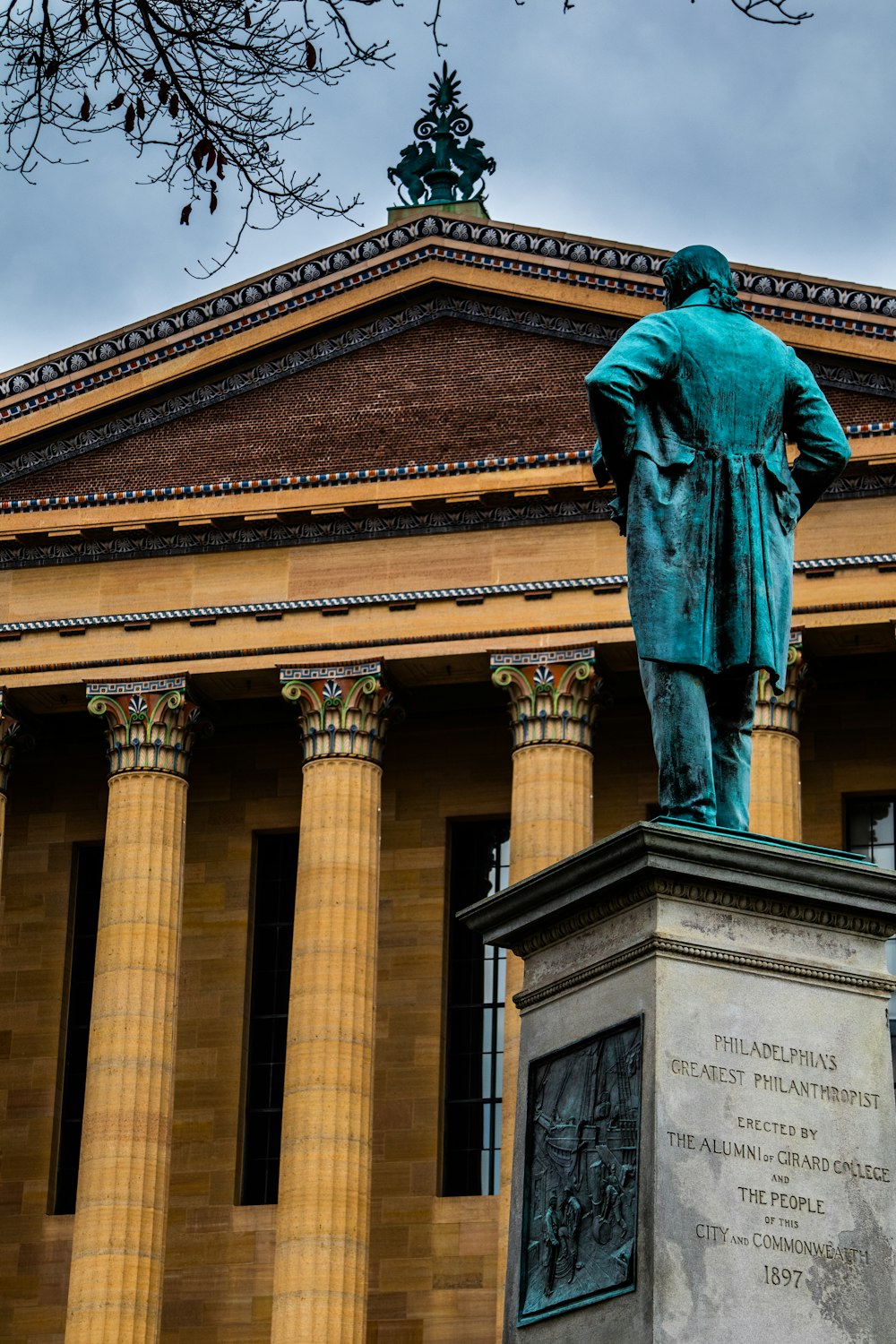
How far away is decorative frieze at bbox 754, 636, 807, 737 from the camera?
126 feet

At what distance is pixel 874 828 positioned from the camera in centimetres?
4112

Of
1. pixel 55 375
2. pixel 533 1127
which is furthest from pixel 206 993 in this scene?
pixel 533 1127

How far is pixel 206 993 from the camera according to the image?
139 feet

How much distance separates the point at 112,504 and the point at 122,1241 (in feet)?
36.6

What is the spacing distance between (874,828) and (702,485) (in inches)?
→ 1132

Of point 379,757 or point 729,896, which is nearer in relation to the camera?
point 729,896

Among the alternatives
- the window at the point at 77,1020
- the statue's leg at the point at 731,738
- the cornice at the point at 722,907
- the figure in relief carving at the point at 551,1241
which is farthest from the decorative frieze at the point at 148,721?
the figure in relief carving at the point at 551,1241

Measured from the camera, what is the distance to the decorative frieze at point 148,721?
40812 millimetres

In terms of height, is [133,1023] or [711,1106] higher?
[133,1023]

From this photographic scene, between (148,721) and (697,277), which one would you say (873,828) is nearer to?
(148,721)

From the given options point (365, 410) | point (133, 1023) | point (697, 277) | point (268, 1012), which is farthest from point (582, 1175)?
point (268, 1012)

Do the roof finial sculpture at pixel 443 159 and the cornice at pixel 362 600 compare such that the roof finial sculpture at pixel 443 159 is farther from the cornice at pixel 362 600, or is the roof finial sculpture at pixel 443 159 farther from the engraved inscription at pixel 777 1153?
the engraved inscription at pixel 777 1153

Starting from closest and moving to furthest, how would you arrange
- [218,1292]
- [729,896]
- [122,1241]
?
[729,896] < [122,1241] < [218,1292]

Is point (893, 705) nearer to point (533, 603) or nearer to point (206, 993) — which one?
point (533, 603)
